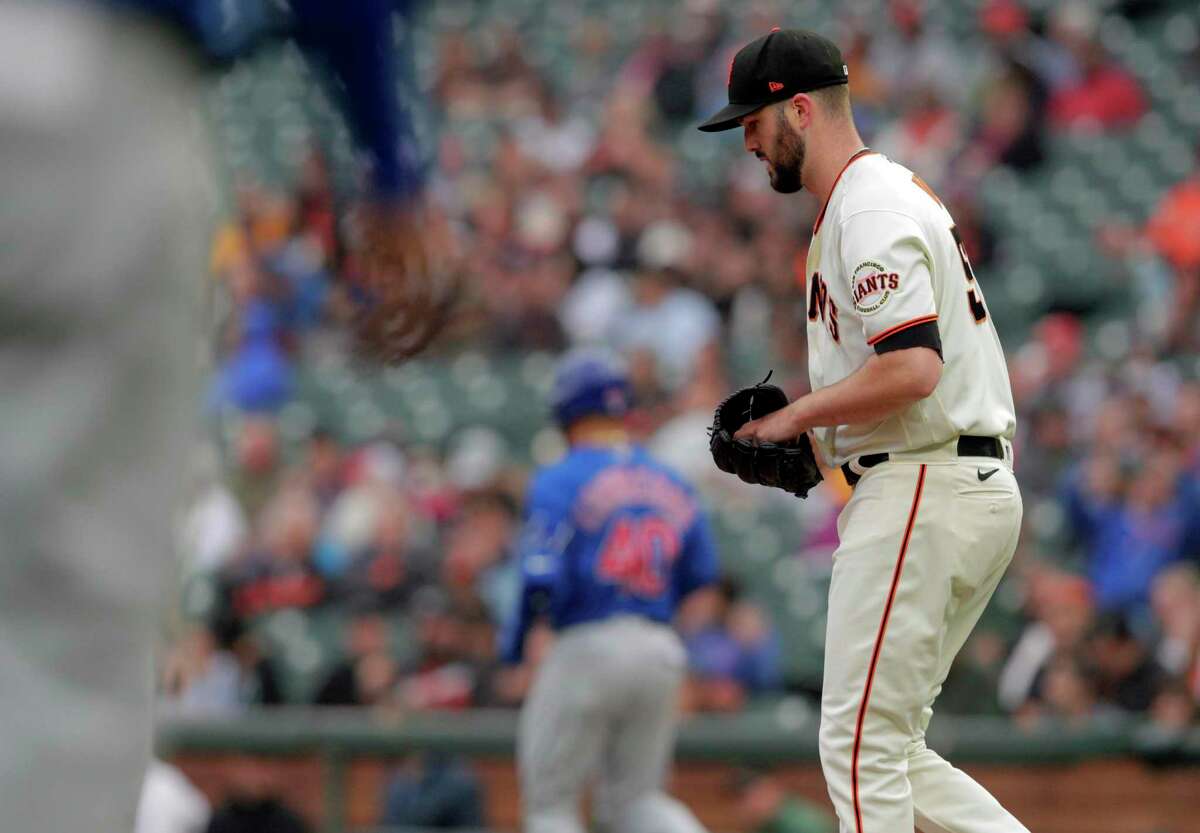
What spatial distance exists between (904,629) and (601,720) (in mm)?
3436

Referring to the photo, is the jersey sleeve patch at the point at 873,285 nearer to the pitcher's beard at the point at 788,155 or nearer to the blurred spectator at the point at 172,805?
the pitcher's beard at the point at 788,155

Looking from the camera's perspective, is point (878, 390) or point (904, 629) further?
point (904, 629)

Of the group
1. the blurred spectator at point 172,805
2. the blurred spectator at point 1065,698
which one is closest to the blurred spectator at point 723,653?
the blurred spectator at point 1065,698

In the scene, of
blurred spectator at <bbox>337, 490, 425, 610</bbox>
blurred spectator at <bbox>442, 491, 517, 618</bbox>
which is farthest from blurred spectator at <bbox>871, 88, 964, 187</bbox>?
blurred spectator at <bbox>337, 490, 425, 610</bbox>

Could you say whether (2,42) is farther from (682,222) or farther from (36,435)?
(682,222)

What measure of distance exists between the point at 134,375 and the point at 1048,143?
1322cm

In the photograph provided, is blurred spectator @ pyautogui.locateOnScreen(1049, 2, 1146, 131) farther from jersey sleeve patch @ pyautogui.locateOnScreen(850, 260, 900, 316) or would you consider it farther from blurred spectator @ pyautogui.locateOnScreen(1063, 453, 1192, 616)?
A: jersey sleeve patch @ pyautogui.locateOnScreen(850, 260, 900, 316)

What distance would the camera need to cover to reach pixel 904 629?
4.29 metres

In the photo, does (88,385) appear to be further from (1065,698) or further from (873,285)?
(1065,698)

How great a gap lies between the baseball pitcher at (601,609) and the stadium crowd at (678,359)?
4.36ft

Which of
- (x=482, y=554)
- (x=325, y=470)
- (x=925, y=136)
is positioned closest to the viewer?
(x=482, y=554)

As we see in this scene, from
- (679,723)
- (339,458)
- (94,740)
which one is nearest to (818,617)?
(679,723)

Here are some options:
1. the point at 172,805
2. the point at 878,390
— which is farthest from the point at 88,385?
the point at 172,805

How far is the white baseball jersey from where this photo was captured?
4.23 meters
